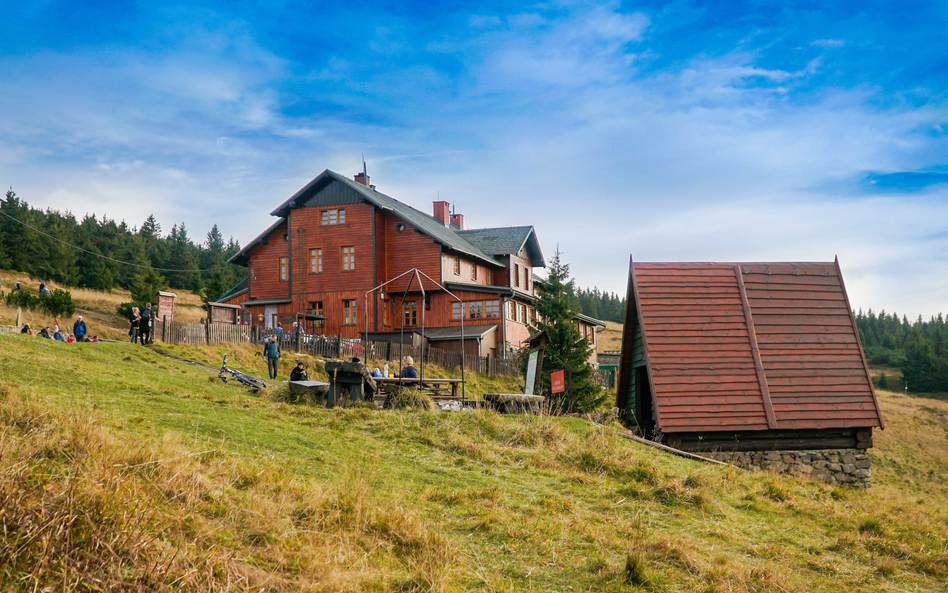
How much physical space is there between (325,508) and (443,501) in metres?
1.88

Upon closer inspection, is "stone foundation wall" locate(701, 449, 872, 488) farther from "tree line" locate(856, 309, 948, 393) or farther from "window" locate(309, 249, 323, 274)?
"tree line" locate(856, 309, 948, 393)

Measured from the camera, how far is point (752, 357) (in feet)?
55.2

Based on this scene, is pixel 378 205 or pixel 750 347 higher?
pixel 378 205

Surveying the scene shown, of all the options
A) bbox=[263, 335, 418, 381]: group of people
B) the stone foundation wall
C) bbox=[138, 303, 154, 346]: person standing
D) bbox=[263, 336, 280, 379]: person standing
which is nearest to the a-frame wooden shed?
the stone foundation wall

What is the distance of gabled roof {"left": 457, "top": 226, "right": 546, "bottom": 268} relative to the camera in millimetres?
50438

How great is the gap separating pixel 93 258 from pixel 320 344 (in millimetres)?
50664

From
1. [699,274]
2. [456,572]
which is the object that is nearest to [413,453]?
[456,572]

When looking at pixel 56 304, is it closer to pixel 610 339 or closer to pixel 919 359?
pixel 610 339

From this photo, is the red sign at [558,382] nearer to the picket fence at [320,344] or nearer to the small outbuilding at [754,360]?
the small outbuilding at [754,360]


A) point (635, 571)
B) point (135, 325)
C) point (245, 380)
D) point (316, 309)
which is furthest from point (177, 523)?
point (316, 309)

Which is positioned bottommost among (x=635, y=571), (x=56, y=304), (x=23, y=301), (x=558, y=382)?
(x=635, y=571)

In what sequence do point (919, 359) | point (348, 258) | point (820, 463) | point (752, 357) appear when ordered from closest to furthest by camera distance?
1. point (820, 463)
2. point (752, 357)
3. point (348, 258)
4. point (919, 359)

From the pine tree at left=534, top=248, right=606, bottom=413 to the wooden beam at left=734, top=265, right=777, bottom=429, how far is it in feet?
27.5

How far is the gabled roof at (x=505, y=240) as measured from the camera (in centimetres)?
5044
